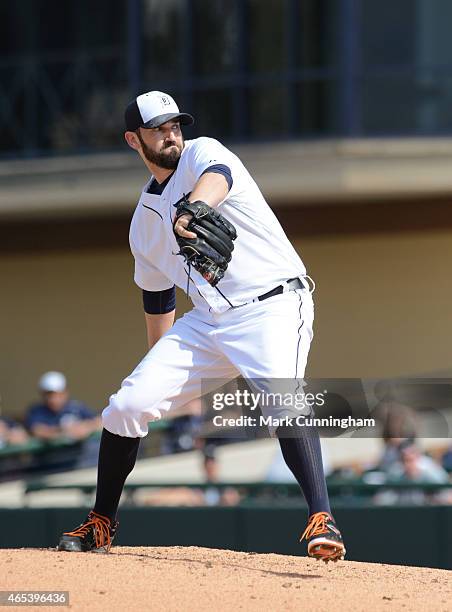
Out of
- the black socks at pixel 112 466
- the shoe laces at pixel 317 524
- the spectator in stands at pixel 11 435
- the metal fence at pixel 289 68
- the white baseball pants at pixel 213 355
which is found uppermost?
the metal fence at pixel 289 68

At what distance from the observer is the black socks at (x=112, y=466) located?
534cm

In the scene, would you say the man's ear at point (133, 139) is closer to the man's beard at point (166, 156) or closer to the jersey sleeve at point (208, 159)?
the man's beard at point (166, 156)

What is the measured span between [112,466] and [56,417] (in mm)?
5991

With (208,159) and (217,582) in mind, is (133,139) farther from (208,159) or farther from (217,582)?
(217,582)

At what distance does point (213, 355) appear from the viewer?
5.18m

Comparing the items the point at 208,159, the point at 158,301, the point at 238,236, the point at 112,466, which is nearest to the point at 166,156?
the point at 208,159

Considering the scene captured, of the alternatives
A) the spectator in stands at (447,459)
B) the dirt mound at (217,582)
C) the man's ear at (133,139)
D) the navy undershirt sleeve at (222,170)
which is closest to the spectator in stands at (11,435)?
the spectator in stands at (447,459)

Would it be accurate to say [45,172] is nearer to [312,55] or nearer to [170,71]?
[170,71]

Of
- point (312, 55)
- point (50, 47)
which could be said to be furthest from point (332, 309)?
point (50, 47)

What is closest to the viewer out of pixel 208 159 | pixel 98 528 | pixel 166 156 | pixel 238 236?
pixel 208 159

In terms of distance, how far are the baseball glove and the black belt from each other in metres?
0.32

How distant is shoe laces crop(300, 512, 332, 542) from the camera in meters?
4.79

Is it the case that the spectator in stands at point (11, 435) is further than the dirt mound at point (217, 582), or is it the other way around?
the spectator in stands at point (11, 435)

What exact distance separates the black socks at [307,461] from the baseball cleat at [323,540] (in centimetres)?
8
